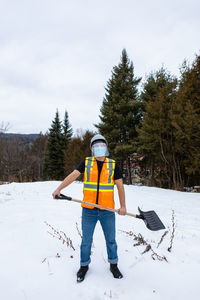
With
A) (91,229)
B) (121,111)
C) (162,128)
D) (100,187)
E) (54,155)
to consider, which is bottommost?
(91,229)

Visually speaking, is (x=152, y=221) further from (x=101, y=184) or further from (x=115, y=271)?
(x=101, y=184)

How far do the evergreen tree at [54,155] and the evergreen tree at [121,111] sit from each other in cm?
1315

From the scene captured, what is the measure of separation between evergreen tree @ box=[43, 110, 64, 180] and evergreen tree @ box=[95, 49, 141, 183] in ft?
43.1

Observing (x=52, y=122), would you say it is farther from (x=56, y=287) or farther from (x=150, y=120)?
(x=56, y=287)

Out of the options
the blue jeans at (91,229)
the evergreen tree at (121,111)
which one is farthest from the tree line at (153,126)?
the blue jeans at (91,229)

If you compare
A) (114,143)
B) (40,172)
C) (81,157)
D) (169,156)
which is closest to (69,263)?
(169,156)

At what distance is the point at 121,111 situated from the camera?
14797mm

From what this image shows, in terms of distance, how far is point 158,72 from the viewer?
39.9 ft

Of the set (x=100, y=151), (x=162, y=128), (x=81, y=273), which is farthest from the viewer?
(x=162, y=128)

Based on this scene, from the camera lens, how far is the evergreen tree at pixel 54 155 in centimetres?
2666

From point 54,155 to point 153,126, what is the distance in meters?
20.1

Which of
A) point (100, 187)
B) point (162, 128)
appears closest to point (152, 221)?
point (100, 187)

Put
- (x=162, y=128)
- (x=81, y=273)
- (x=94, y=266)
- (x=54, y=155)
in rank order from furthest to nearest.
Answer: (x=54, y=155) → (x=162, y=128) → (x=94, y=266) → (x=81, y=273)

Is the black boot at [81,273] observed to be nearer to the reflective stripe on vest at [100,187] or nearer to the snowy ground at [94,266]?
the snowy ground at [94,266]
